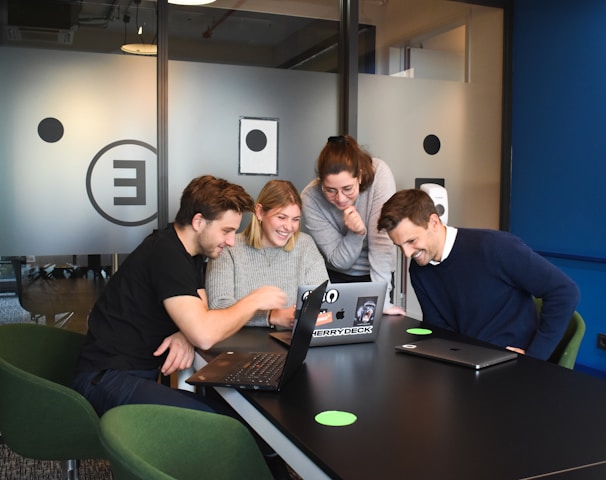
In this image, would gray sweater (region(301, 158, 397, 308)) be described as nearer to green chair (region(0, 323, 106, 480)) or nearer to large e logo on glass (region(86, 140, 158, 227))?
large e logo on glass (region(86, 140, 158, 227))

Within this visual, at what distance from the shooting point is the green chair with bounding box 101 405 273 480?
4.49 ft

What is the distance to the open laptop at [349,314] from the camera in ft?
6.98

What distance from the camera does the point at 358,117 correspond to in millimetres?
4348

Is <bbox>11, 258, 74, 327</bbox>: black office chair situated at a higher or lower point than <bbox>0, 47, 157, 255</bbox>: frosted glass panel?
lower

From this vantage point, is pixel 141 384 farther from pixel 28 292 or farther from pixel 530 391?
pixel 28 292

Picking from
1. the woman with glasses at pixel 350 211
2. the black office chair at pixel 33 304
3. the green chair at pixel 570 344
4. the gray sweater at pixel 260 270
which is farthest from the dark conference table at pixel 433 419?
the black office chair at pixel 33 304

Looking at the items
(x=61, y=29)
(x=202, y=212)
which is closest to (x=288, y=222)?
(x=202, y=212)

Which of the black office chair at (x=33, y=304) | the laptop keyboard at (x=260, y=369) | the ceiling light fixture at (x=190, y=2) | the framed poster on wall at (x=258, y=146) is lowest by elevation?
the black office chair at (x=33, y=304)

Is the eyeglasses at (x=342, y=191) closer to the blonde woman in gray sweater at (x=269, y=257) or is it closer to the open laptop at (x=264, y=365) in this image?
the blonde woman in gray sweater at (x=269, y=257)

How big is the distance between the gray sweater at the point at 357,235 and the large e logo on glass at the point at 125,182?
121cm

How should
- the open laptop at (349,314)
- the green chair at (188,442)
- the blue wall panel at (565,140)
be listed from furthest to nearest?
Answer: the blue wall panel at (565,140)
the open laptop at (349,314)
the green chair at (188,442)

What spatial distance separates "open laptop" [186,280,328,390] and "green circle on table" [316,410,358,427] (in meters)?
0.21

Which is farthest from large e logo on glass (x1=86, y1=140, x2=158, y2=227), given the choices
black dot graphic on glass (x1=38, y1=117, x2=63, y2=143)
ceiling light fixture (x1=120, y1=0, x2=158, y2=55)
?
ceiling light fixture (x1=120, y1=0, x2=158, y2=55)

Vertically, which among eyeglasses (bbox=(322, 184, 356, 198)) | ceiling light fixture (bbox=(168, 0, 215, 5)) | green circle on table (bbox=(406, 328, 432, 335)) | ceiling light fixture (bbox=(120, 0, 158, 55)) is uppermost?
ceiling light fixture (bbox=(168, 0, 215, 5))
